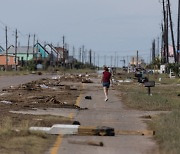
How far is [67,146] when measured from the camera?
41.9 ft

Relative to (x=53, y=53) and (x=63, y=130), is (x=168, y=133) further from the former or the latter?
(x=53, y=53)

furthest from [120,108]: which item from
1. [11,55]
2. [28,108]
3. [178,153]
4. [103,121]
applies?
[11,55]

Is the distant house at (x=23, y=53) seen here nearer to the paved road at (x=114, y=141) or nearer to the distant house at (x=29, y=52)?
the distant house at (x=29, y=52)

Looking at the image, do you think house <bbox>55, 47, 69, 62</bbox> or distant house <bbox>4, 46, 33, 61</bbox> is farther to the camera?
distant house <bbox>4, 46, 33, 61</bbox>

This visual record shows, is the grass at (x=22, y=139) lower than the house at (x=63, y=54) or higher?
lower

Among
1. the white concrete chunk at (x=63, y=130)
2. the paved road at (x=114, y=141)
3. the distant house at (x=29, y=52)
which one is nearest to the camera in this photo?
the paved road at (x=114, y=141)

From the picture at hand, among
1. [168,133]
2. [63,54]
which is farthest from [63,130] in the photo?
[63,54]

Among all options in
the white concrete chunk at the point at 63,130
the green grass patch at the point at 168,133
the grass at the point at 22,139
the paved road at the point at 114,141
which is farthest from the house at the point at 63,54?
the white concrete chunk at the point at 63,130

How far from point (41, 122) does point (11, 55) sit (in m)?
137

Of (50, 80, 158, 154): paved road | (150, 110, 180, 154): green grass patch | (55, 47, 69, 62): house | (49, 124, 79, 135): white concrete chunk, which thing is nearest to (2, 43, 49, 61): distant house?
(55, 47, 69, 62): house

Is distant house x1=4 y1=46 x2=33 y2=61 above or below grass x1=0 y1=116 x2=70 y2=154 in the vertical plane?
above

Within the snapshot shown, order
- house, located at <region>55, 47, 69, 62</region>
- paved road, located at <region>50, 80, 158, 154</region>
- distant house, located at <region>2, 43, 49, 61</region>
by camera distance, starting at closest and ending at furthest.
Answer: paved road, located at <region>50, 80, 158, 154</region> < distant house, located at <region>2, 43, 49, 61</region> < house, located at <region>55, 47, 69, 62</region>

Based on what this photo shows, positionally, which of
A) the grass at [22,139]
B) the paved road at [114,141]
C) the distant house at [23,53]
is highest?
the distant house at [23,53]

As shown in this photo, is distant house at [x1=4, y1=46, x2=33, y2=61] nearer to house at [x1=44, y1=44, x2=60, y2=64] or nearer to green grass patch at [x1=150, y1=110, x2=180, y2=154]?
house at [x1=44, y1=44, x2=60, y2=64]
